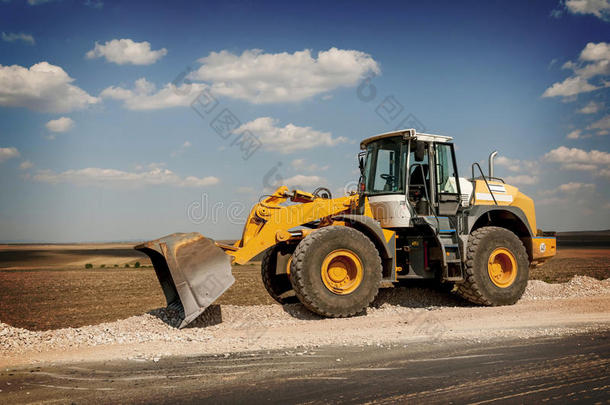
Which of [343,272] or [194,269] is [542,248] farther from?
[194,269]

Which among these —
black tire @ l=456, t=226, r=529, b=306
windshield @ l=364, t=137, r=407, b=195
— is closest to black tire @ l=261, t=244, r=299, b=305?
windshield @ l=364, t=137, r=407, b=195

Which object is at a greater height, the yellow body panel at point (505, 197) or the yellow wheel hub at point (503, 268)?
the yellow body panel at point (505, 197)

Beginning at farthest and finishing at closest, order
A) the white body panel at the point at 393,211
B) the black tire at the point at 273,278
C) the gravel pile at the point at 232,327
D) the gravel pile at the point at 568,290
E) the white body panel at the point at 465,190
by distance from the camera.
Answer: the gravel pile at the point at 568,290, the white body panel at the point at 465,190, the black tire at the point at 273,278, the white body panel at the point at 393,211, the gravel pile at the point at 232,327

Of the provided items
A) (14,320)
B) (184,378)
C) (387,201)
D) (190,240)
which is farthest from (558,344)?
(14,320)

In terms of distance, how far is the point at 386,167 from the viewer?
10211 millimetres

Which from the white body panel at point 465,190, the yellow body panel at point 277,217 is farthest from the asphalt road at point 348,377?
the white body panel at point 465,190

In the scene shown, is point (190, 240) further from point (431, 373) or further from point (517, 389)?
point (517, 389)

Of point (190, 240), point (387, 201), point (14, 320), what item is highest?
point (387, 201)

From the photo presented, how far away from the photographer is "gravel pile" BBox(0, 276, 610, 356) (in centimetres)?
734

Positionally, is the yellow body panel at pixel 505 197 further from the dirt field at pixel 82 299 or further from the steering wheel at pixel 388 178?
the dirt field at pixel 82 299

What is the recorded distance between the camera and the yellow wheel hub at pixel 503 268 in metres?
10.5

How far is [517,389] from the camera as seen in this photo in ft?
16.0

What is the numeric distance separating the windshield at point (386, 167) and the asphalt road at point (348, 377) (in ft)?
12.7

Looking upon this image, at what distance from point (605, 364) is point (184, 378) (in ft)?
15.3
